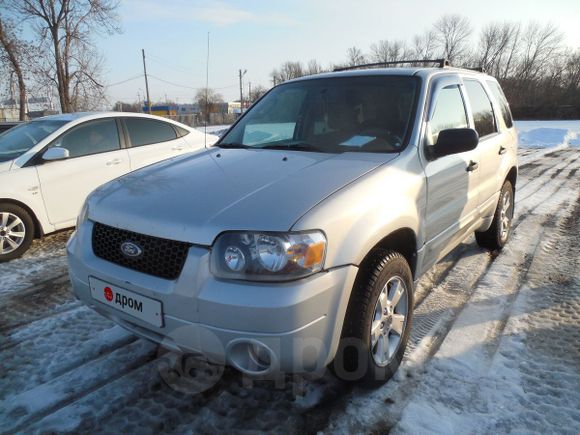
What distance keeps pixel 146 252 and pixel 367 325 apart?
1149 millimetres

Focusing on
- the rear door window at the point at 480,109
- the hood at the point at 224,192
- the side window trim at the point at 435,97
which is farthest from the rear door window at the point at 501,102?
the hood at the point at 224,192

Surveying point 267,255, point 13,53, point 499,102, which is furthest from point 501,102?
point 13,53

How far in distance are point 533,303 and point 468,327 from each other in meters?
0.78

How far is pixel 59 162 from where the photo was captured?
4.88 metres

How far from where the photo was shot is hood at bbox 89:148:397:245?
184cm

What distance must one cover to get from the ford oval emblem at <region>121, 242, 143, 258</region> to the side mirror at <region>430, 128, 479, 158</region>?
74.5 inches

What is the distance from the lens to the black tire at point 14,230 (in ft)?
14.5

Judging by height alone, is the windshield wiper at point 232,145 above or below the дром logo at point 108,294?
above

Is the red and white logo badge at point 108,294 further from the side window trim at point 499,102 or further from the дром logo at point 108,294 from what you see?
the side window trim at point 499,102

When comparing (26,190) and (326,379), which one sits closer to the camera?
(326,379)

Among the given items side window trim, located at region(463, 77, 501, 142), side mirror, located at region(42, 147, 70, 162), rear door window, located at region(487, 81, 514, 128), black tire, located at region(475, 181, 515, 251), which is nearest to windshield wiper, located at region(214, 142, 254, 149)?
side window trim, located at region(463, 77, 501, 142)

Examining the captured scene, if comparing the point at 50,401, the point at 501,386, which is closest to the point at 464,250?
the point at 501,386

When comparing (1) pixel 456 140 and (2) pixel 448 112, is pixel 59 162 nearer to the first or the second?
(2) pixel 448 112

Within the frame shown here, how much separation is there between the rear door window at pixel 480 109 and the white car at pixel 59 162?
4141mm
